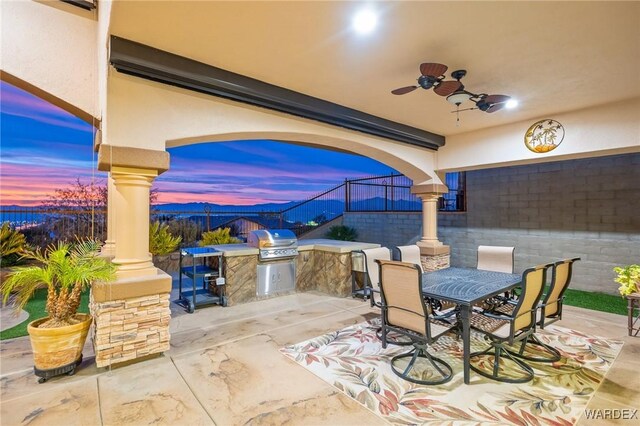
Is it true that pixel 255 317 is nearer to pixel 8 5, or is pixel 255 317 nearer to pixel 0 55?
pixel 0 55

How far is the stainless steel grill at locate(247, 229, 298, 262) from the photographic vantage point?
5.22 metres

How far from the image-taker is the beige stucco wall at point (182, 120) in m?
2.89

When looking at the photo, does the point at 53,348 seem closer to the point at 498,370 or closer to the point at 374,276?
the point at 374,276

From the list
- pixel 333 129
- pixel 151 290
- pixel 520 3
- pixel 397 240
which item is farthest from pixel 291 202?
pixel 520 3

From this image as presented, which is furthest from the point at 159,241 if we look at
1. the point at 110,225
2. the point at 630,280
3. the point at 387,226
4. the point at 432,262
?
the point at 630,280

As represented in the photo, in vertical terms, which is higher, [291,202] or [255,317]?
[291,202]

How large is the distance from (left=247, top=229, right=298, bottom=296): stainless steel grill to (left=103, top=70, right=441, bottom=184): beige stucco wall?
69.7 inches

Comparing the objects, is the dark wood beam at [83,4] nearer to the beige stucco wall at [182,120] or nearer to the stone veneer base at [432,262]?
the beige stucco wall at [182,120]

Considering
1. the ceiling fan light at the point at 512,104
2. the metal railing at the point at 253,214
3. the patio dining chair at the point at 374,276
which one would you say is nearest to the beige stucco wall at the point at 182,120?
the patio dining chair at the point at 374,276

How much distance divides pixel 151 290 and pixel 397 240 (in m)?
6.90

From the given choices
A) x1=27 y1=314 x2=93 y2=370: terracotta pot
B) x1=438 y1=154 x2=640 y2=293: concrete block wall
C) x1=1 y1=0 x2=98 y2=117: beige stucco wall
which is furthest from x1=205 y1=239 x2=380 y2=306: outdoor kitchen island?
x1=438 y1=154 x2=640 y2=293: concrete block wall

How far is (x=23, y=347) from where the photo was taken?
330 centimetres

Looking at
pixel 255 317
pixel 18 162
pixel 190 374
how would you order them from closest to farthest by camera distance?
1. pixel 190 374
2. pixel 255 317
3. pixel 18 162

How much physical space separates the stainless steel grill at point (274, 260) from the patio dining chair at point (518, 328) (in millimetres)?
3241
